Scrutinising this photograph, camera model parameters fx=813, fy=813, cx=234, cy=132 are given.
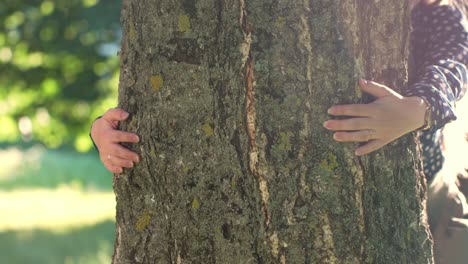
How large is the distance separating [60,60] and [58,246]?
2353 mm

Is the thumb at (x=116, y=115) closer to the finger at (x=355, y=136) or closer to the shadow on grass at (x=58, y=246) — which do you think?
the finger at (x=355, y=136)

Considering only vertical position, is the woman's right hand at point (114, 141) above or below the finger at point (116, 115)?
below

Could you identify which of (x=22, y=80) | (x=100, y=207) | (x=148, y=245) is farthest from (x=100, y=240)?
(x=148, y=245)

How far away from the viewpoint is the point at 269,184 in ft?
7.48

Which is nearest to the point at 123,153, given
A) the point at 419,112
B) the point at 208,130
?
the point at 208,130

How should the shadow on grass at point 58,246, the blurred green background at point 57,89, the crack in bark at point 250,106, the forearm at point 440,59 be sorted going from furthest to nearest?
the blurred green background at point 57,89 < the shadow on grass at point 58,246 < the forearm at point 440,59 < the crack in bark at point 250,106

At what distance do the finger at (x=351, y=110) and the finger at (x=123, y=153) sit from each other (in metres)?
0.61

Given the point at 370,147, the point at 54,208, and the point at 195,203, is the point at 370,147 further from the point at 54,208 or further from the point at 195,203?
the point at 54,208

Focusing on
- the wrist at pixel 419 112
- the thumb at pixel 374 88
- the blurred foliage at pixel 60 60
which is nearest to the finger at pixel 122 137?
the thumb at pixel 374 88

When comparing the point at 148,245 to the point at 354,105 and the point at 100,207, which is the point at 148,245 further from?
the point at 100,207

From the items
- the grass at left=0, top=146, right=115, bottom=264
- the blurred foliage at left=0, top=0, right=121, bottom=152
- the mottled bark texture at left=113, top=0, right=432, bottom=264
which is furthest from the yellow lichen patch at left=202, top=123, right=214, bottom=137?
the blurred foliage at left=0, top=0, right=121, bottom=152

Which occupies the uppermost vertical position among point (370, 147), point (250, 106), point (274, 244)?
point (250, 106)

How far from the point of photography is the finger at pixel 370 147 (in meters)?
2.34

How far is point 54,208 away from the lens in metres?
13.9
